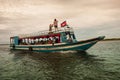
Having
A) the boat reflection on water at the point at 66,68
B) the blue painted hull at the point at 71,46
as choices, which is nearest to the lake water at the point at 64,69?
the boat reflection on water at the point at 66,68

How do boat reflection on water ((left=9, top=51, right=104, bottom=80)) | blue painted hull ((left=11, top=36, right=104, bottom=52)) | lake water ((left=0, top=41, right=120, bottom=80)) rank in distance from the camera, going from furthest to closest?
blue painted hull ((left=11, top=36, right=104, bottom=52)) → boat reflection on water ((left=9, top=51, right=104, bottom=80)) → lake water ((left=0, top=41, right=120, bottom=80))

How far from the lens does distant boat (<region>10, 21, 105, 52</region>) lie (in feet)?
81.2

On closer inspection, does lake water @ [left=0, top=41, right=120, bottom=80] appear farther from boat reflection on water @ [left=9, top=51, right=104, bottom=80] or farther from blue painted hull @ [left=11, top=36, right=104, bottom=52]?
blue painted hull @ [left=11, top=36, right=104, bottom=52]

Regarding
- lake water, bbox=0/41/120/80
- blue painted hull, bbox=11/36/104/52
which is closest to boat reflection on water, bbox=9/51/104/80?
lake water, bbox=0/41/120/80

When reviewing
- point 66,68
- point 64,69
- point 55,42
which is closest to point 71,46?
point 55,42

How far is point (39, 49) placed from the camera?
31.4 meters

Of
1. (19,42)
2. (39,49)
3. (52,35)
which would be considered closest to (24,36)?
(19,42)

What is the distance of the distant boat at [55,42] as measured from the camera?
81.2 ft

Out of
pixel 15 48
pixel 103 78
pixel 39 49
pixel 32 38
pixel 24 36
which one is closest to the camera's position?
pixel 103 78

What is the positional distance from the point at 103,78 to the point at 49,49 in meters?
18.4

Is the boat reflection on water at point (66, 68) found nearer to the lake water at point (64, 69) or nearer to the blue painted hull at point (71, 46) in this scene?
the lake water at point (64, 69)

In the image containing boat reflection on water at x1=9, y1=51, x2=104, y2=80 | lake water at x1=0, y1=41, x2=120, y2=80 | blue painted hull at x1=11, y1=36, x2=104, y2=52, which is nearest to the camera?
lake water at x1=0, y1=41, x2=120, y2=80

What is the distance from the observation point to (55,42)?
93.5 ft

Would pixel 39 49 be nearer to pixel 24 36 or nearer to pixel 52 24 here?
pixel 52 24
